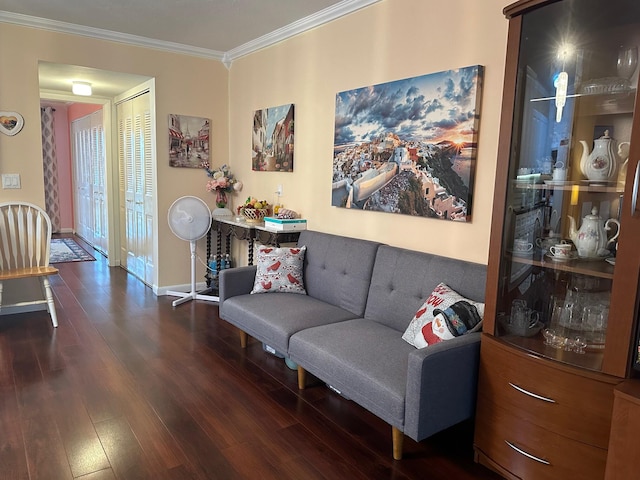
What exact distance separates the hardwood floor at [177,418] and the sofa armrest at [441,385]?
0.26m

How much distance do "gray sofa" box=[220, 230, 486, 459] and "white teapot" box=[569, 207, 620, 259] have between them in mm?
593

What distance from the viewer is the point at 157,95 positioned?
15.1ft

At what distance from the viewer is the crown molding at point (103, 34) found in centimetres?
385

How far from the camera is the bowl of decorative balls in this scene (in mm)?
4270

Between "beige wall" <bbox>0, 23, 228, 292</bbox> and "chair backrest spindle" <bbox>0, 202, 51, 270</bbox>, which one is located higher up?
"beige wall" <bbox>0, 23, 228, 292</bbox>

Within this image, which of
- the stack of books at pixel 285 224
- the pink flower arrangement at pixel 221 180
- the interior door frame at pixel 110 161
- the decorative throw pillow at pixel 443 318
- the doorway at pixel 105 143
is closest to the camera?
the decorative throw pillow at pixel 443 318

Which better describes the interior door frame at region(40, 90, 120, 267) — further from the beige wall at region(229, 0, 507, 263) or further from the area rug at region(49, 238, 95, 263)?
the beige wall at region(229, 0, 507, 263)

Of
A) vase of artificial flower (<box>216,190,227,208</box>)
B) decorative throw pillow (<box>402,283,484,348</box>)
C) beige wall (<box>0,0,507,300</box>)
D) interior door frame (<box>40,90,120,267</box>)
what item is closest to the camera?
decorative throw pillow (<box>402,283,484,348</box>)

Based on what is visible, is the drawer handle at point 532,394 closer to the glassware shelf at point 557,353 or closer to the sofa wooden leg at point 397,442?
the glassware shelf at point 557,353

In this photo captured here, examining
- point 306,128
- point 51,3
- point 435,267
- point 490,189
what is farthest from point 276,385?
point 51,3

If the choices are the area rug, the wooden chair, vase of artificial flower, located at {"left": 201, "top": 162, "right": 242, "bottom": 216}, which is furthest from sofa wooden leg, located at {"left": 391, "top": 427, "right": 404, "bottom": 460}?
the area rug

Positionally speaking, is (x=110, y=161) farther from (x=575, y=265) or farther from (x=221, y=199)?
(x=575, y=265)

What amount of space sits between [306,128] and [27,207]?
2.51 m

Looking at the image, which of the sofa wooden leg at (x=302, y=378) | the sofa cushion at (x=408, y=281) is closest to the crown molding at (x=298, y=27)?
the sofa cushion at (x=408, y=281)
